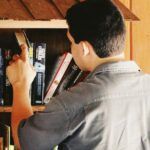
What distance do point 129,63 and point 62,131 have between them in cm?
29

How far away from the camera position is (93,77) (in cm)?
117

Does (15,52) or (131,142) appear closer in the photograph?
(131,142)

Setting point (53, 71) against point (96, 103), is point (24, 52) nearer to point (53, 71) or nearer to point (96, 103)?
point (53, 71)

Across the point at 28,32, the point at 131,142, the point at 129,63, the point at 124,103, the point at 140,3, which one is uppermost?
the point at 140,3

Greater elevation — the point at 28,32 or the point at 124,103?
the point at 28,32

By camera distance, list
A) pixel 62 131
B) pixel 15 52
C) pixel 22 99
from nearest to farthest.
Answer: pixel 62 131, pixel 22 99, pixel 15 52

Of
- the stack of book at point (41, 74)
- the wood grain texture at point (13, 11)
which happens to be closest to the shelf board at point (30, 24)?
the wood grain texture at point (13, 11)

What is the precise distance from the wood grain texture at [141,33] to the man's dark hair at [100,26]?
25.6 inches

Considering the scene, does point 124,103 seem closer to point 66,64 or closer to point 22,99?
point 22,99

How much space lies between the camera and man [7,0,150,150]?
1.11m

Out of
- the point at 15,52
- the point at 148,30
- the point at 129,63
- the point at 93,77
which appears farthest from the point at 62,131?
the point at 148,30

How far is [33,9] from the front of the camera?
56.8 inches

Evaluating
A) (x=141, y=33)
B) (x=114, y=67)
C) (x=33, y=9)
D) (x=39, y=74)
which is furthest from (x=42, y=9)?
(x=141, y=33)

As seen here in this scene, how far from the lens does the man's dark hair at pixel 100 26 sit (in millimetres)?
1162
